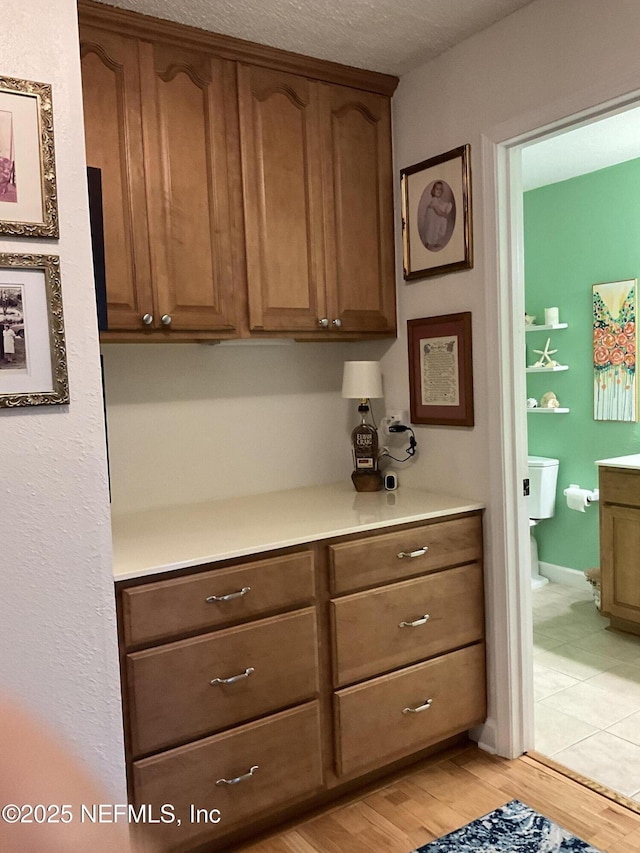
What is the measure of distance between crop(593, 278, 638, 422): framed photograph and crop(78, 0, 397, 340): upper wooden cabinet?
5.69 ft

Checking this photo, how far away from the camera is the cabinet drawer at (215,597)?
5.74 ft

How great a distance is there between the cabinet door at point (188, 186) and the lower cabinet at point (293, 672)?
843mm

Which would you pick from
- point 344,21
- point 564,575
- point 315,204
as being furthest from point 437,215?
point 564,575

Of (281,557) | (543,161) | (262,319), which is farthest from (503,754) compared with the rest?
(543,161)

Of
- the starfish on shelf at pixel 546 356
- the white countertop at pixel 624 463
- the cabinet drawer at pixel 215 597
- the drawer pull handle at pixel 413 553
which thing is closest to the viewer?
the cabinet drawer at pixel 215 597

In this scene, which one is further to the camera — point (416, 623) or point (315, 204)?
point (315, 204)

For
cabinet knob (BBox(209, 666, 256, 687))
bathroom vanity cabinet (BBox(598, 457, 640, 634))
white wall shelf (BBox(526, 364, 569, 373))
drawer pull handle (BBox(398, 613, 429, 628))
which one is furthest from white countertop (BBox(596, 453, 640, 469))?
cabinet knob (BBox(209, 666, 256, 687))

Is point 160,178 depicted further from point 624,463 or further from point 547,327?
point 547,327

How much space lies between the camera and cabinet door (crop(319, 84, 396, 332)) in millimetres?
2480

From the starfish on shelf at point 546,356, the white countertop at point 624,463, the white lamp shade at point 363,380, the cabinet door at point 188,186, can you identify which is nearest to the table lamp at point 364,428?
the white lamp shade at point 363,380

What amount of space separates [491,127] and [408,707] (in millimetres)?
1882

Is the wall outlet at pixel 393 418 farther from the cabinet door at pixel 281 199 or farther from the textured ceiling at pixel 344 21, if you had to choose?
the textured ceiling at pixel 344 21

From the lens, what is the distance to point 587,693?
282cm

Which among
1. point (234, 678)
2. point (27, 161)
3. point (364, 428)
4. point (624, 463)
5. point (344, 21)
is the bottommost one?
point (234, 678)
